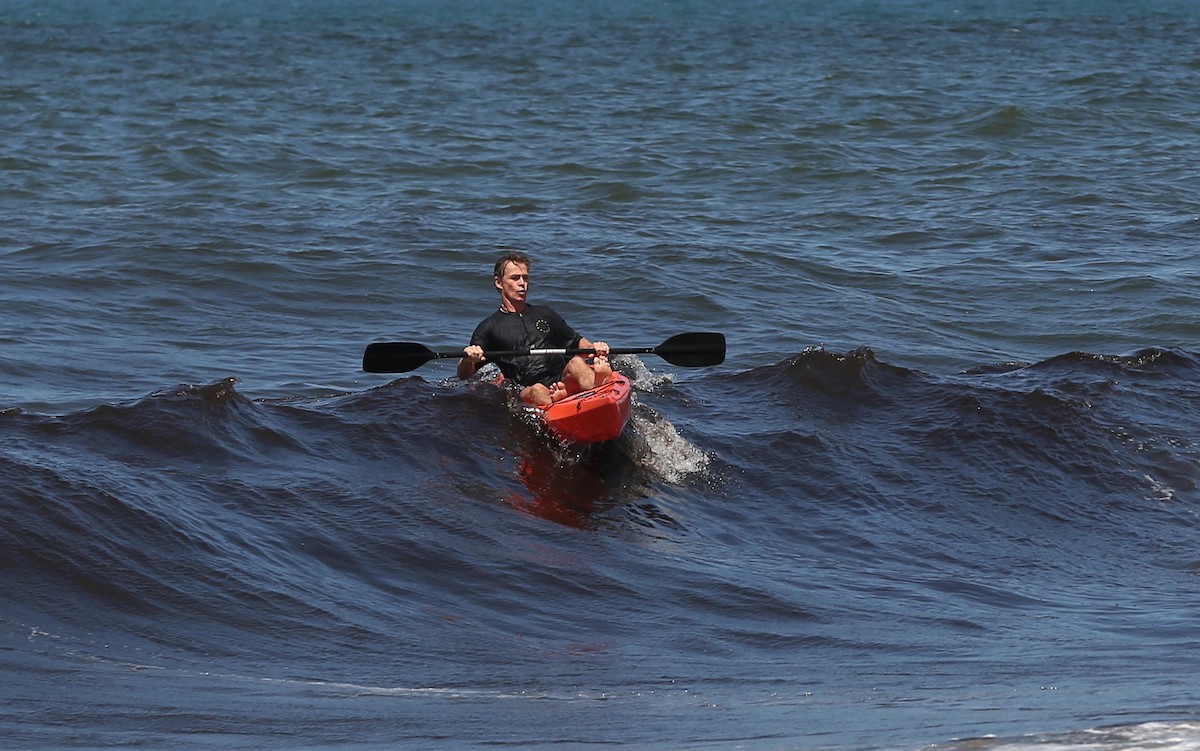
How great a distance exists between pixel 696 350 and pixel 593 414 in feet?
4.75

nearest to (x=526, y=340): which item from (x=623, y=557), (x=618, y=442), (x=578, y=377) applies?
(x=578, y=377)

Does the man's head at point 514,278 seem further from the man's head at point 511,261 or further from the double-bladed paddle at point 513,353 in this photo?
the double-bladed paddle at point 513,353

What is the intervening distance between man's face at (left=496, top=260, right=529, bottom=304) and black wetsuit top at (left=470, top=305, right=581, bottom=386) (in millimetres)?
126

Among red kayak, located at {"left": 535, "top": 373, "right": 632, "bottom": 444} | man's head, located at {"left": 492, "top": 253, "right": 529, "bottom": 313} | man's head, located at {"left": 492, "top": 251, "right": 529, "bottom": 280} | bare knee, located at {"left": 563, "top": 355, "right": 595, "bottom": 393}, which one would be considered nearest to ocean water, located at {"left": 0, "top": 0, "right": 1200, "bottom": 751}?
red kayak, located at {"left": 535, "top": 373, "right": 632, "bottom": 444}

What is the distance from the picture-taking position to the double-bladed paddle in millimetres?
10117

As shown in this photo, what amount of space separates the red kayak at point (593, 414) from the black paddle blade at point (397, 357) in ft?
3.91

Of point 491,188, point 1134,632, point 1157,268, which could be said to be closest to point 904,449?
point 1134,632

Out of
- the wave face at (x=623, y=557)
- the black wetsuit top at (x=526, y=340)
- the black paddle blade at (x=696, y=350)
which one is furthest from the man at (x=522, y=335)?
the black paddle blade at (x=696, y=350)

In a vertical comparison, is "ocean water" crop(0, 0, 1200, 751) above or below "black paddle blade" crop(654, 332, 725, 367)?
below

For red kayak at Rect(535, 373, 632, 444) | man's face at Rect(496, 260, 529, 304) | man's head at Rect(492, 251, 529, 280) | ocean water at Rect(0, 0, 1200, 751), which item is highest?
man's head at Rect(492, 251, 529, 280)

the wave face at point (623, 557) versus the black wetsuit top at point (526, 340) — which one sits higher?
the black wetsuit top at point (526, 340)

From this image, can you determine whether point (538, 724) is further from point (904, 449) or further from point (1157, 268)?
point (1157, 268)

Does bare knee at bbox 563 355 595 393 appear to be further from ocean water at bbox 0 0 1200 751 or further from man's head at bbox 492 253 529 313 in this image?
man's head at bbox 492 253 529 313

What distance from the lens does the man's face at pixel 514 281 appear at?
404 inches
